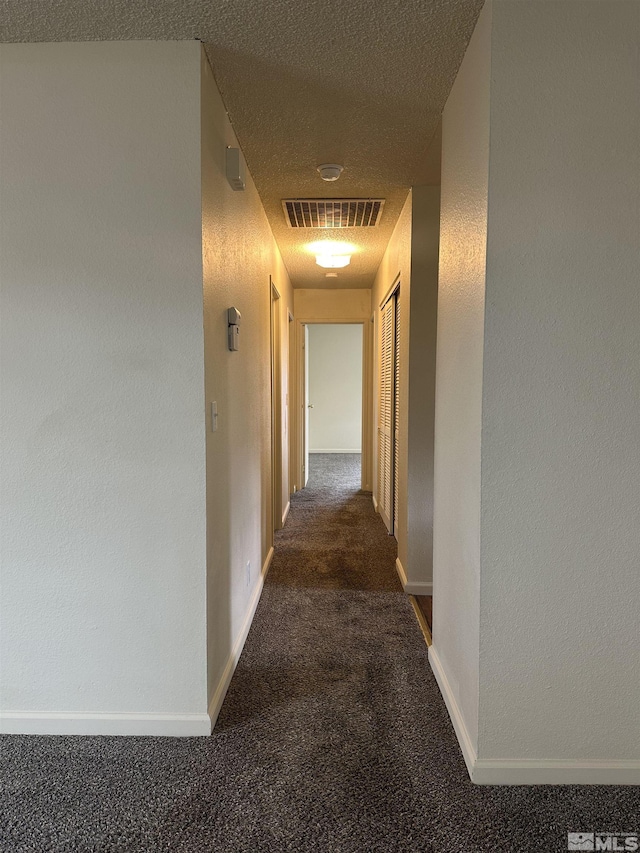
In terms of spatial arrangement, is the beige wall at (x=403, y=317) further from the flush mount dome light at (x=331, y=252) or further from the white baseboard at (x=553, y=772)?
the white baseboard at (x=553, y=772)

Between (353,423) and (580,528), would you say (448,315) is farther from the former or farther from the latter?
(353,423)

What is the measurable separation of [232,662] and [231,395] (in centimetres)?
118

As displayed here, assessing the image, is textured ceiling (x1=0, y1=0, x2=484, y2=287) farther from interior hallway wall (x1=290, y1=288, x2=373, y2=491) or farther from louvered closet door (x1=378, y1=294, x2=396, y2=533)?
interior hallway wall (x1=290, y1=288, x2=373, y2=491)

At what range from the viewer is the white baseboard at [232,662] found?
2031 millimetres

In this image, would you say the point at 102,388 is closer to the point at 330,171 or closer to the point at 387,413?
the point at 330,171

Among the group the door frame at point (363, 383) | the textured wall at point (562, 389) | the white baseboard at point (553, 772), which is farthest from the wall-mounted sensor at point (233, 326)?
the door frame at point (363, 383)

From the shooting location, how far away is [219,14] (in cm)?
169

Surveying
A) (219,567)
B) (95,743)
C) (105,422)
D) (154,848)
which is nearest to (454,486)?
(219,567)

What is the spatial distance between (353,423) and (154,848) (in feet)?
29.5

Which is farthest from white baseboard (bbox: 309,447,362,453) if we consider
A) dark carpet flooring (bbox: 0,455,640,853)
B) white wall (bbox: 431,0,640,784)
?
white wall (bbox: 431,0,640,784)

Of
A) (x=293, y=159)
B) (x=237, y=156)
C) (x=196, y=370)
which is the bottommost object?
(x=196, y=370)

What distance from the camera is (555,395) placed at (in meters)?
1.67

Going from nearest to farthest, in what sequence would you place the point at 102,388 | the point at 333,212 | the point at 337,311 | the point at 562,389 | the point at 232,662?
the point at 562,389 < the point at 102,388 < the point at 232,662 < the point at 333,212 < the point at 337,311

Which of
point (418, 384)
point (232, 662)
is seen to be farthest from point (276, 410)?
point (232, 662)
